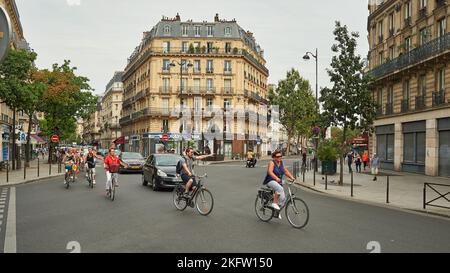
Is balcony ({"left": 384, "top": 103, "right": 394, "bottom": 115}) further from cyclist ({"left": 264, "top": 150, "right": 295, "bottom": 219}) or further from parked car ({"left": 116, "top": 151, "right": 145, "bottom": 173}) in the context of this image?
cyclist ({"left": 264, "top": 150, "right": 295, "bottom": 219})

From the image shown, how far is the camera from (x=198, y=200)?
37.1 ft

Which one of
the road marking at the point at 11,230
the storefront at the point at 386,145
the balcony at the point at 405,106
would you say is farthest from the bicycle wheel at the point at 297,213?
the storefront at the point at 386,145

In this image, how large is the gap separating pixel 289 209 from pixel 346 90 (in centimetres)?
1231

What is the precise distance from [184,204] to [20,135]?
23.1 m

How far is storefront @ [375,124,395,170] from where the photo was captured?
3378cm

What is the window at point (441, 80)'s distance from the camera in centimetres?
2634

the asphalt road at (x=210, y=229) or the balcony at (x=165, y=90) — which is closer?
the asphalt road at (x=210, y=229)

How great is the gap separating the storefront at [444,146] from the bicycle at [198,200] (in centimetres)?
1901

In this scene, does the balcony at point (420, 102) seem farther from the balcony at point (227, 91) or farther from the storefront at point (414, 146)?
the balcony at point (227, 91)

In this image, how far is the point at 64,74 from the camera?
41.8 m

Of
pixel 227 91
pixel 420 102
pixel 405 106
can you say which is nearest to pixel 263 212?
pixel 420 102

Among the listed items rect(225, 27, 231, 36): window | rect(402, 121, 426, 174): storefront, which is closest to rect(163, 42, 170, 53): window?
rect(225, 27, 231, 36): window

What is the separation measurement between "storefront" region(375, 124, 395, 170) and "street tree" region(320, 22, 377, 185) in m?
13.7
